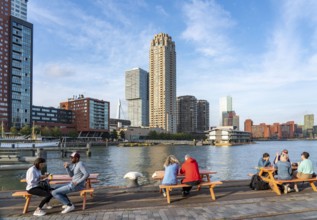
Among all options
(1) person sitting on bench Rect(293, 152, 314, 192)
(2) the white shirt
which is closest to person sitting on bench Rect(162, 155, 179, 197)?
(2) the white shirt

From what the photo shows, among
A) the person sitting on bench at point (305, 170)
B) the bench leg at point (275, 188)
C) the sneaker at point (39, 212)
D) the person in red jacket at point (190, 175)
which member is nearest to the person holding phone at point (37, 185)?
the sneaker at point (39, 212)

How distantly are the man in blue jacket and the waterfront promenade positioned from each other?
0.35 metres

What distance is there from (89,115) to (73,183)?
16724 centimetres

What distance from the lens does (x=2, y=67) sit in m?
127

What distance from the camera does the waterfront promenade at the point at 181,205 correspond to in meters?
8.11

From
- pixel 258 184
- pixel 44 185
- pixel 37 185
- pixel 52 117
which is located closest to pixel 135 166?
pixel 258 184

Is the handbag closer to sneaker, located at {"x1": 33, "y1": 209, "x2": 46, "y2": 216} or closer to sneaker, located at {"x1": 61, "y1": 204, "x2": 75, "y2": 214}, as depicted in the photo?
sneaker, located at {"x1": 33, "y1": 209, "x2": 46, "y2": 216}

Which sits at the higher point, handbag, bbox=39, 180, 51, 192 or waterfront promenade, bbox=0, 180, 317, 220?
handbag, bbox=39, 180, 51, 192

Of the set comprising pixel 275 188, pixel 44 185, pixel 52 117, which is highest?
pixel 52 117

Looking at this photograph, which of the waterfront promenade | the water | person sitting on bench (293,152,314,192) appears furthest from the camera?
the water

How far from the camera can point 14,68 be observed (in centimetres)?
13138

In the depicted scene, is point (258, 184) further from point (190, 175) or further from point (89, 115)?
point (89, 115)

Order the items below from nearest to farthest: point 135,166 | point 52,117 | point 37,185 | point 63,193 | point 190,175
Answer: point 63,193
point 37,185
point 190,175
point 135,166
point 52,117

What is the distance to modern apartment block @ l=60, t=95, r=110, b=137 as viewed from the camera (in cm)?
17225
